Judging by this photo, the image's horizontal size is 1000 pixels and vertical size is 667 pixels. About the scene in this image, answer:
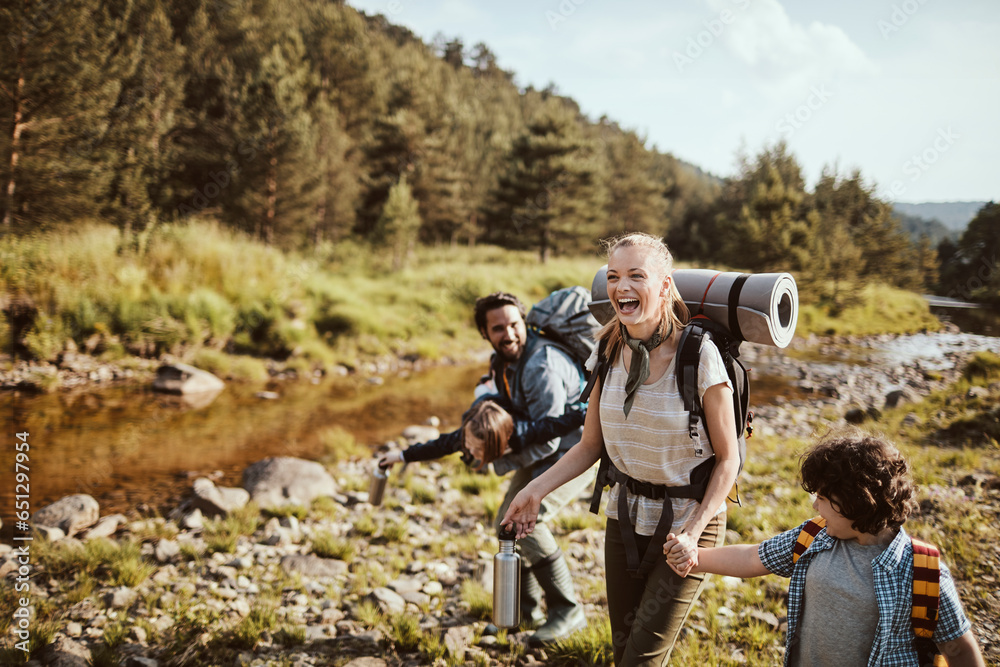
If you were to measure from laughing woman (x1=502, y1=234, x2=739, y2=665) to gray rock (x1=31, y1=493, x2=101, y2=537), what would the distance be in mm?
6009

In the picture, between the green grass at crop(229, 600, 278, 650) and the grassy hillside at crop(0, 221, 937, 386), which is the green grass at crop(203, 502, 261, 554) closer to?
the green grass at crop(229, 600, 278, 650)

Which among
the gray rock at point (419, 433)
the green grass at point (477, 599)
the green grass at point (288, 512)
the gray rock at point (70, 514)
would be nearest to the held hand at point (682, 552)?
the green grass at point (477, 599)

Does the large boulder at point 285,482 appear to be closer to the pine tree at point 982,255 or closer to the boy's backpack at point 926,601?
the boy's backpack at point 926,601

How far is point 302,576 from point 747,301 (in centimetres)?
435

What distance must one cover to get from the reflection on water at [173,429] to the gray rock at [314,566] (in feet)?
8.56

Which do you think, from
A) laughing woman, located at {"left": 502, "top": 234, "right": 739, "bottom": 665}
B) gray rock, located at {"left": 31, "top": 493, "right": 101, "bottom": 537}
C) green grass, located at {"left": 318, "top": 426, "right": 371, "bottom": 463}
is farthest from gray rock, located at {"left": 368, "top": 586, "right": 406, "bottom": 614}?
green grass, located at {"left": 318, "top": 426, "right": 371, "bottom": 463}

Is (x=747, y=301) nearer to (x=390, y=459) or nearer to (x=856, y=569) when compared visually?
(x=856, y=569)

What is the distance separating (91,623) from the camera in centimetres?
389

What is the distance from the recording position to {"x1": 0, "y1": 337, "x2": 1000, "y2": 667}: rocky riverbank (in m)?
3.58

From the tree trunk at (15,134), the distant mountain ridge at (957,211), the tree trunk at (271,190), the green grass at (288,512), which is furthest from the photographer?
the tree trunk at (271,190)

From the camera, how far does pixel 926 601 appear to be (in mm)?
1640

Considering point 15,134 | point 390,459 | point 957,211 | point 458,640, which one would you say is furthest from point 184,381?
point 957,211

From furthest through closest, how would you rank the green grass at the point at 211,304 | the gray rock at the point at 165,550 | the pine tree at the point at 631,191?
the pine tree at the point at 631,191, the green grass at the point at 211,304, the gray rock at the point at 165,550

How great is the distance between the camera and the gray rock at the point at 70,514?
558cm
